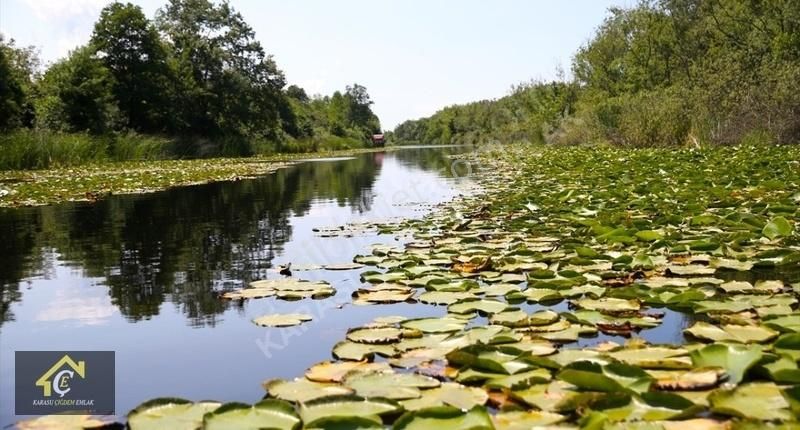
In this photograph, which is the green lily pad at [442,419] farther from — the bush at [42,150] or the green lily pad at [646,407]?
the bush at [42,150]

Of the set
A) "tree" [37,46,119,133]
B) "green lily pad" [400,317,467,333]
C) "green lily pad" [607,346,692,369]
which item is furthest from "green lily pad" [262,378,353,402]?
"tree" [37,46,119,133]

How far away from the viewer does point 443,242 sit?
4.27 meters

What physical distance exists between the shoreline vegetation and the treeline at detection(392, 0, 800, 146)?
12.3 meters

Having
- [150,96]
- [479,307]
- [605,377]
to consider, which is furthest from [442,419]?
[150,96]

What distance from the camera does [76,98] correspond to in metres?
22.0

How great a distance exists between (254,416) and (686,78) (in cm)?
2492

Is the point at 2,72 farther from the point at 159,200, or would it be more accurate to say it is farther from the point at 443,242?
the point at 443,242

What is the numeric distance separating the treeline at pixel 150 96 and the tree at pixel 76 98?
0.04m

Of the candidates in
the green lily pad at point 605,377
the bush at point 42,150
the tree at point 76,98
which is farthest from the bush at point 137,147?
the green lily pad at point 605,377

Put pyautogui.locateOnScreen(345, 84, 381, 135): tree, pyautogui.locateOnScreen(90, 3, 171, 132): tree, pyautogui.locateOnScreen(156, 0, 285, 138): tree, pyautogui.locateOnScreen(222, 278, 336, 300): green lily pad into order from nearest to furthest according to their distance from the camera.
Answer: pyautogui.locateOnScreen(222, 278, 336, 300): green lily pad < pyautogui.locateOnScreen(90, 3, 171, 132): tree < pyautogui.locateOnScreen(156, 0, 285, 138): tree < pyautogui.locateOnScreen(345, 84, 381, 135): tree

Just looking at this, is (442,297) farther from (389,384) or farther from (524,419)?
(524,419)

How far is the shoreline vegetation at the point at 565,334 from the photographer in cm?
152

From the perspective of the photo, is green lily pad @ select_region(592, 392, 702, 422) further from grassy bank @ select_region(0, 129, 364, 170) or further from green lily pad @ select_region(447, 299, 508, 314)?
grassy bank @ select_region(0, 129, 364, 170)

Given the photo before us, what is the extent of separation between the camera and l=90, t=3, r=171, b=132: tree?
26234 millimetres
